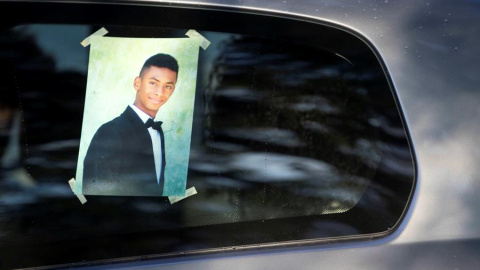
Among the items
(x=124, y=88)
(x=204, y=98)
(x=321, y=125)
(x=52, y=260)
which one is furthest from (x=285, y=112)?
(x=52, y=260)

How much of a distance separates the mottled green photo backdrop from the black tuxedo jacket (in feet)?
0.06

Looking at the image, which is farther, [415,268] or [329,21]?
[329,21]

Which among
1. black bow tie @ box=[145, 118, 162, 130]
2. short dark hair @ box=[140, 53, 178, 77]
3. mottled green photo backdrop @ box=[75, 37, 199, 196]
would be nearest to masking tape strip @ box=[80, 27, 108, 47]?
mottled green photo backdrop @ box=[75, 37, 199, 196]

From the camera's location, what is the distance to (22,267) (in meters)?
1.85

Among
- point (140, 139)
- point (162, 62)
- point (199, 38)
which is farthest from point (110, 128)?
point (199, 38)

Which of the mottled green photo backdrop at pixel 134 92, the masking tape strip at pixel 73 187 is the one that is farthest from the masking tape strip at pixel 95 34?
the masking tape strip at pixel 73 187

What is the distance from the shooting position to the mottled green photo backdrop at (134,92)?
74.1 inches

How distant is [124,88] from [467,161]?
93 centimetres

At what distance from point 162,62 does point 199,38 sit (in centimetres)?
12

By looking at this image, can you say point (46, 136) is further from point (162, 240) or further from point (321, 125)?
point (321, 125)

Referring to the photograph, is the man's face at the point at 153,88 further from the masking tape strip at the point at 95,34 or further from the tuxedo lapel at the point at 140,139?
the masking tape strip at the point at 95,34

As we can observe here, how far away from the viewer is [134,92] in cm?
190

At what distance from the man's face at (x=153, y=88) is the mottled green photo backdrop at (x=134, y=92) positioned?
0.01 meters

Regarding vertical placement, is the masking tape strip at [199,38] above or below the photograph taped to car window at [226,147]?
above
